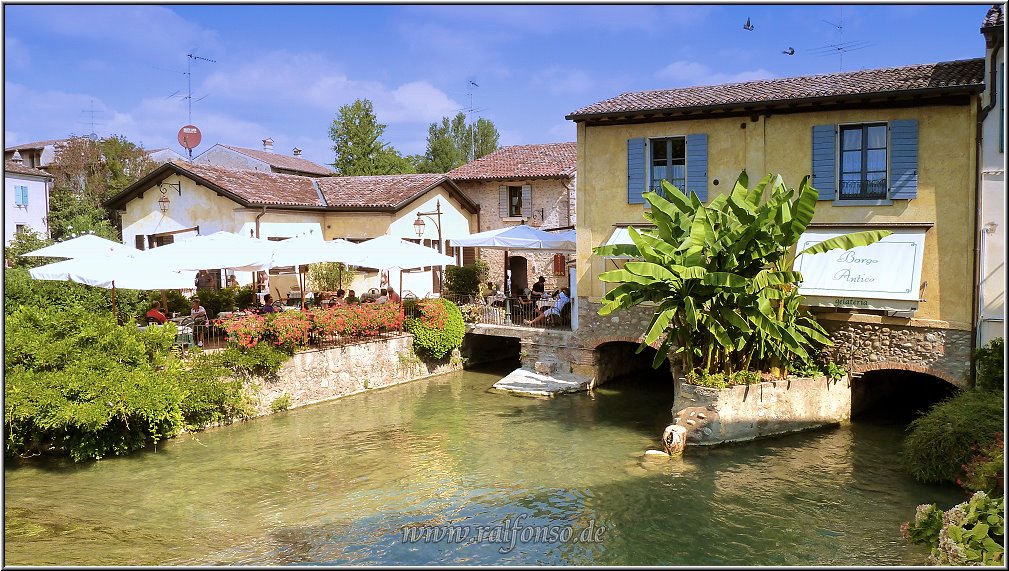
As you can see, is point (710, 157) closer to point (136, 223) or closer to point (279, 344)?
point (279, 344)

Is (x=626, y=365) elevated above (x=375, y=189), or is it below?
below

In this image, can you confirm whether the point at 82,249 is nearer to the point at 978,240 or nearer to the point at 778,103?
the point at 778,103

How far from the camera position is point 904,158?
56.4ft

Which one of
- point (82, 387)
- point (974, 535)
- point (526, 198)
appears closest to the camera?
point (974, 535)

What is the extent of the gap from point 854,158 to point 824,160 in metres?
0.67

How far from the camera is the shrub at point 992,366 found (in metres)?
14.3

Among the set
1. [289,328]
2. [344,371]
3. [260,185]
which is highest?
[260,185]

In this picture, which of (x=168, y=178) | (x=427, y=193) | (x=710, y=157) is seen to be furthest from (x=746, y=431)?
(x=168, y=178)

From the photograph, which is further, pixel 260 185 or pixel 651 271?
pixel 260 185

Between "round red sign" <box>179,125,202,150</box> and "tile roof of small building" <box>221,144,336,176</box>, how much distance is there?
800 cm

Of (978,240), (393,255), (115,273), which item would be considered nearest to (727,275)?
(978,240)

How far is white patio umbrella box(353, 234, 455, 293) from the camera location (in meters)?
21.8

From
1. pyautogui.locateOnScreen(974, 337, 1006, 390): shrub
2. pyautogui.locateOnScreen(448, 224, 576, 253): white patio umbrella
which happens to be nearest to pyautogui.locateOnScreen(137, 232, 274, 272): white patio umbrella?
pyautogui.locateOnScreen(448, 224, 576, 253): white patio umbrella

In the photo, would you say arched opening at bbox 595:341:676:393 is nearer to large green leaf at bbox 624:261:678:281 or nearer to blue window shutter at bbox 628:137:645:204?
blue window shutter at bbox 628:137:645:204
